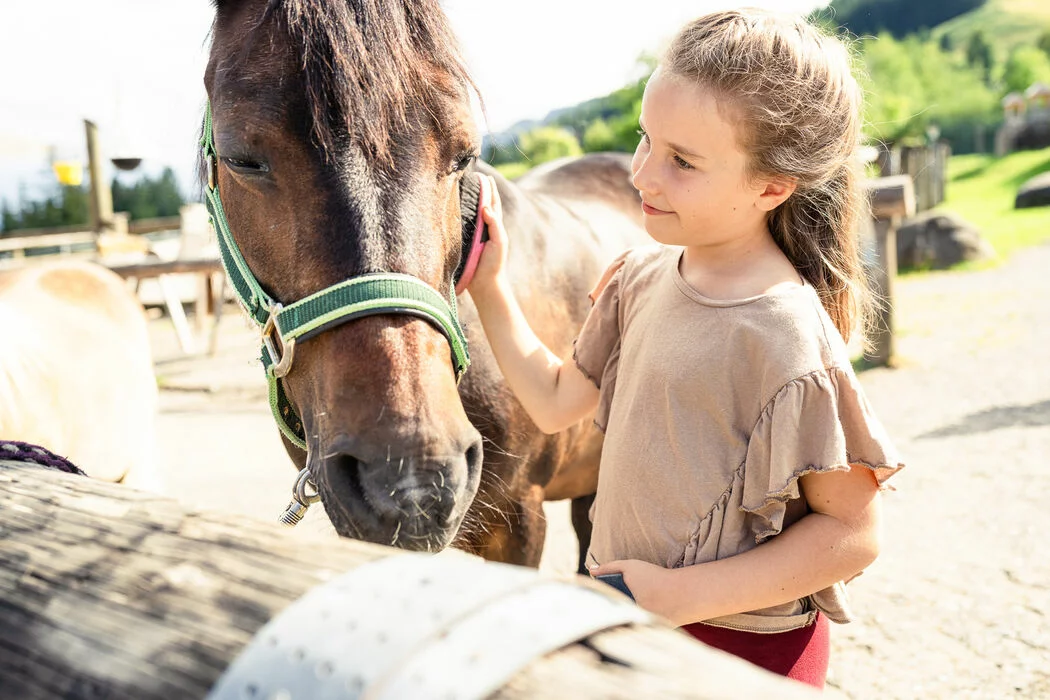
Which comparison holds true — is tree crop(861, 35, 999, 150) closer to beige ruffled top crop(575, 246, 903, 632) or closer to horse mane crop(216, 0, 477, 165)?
horse mane crop(216, 0, 477, 165)

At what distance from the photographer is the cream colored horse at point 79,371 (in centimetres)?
318

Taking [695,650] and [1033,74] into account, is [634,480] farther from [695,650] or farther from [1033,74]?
[1033,74]

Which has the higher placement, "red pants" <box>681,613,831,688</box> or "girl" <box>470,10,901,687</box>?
"girl" <box>470,10,901,687</box>

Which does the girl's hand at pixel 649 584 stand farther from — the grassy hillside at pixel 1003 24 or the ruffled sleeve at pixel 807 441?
the grassy hillside at pixel 1003 24

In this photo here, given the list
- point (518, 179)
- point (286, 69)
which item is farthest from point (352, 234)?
point (518, 179)

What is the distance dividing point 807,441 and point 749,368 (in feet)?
0.50

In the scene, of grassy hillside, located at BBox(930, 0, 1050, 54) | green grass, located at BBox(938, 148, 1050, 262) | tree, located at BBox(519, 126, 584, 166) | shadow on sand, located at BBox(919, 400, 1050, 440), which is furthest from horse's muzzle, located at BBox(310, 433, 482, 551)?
grassy hillside, located at BBox(930, 0, 1050, 54)

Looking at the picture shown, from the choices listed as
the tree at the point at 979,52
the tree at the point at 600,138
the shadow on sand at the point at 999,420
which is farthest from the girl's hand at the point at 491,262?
the tree at the point at 979,52

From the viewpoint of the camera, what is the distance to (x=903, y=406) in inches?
248

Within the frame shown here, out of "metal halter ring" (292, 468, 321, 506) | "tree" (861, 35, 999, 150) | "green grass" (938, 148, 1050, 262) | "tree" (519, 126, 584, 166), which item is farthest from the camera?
"tree" (861, 35, 999, 150)

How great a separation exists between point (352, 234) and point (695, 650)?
105 cm

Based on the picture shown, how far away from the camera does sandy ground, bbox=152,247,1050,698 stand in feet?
9.77

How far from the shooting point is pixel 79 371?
351cm

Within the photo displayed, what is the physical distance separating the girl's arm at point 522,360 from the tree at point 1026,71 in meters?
70.1
